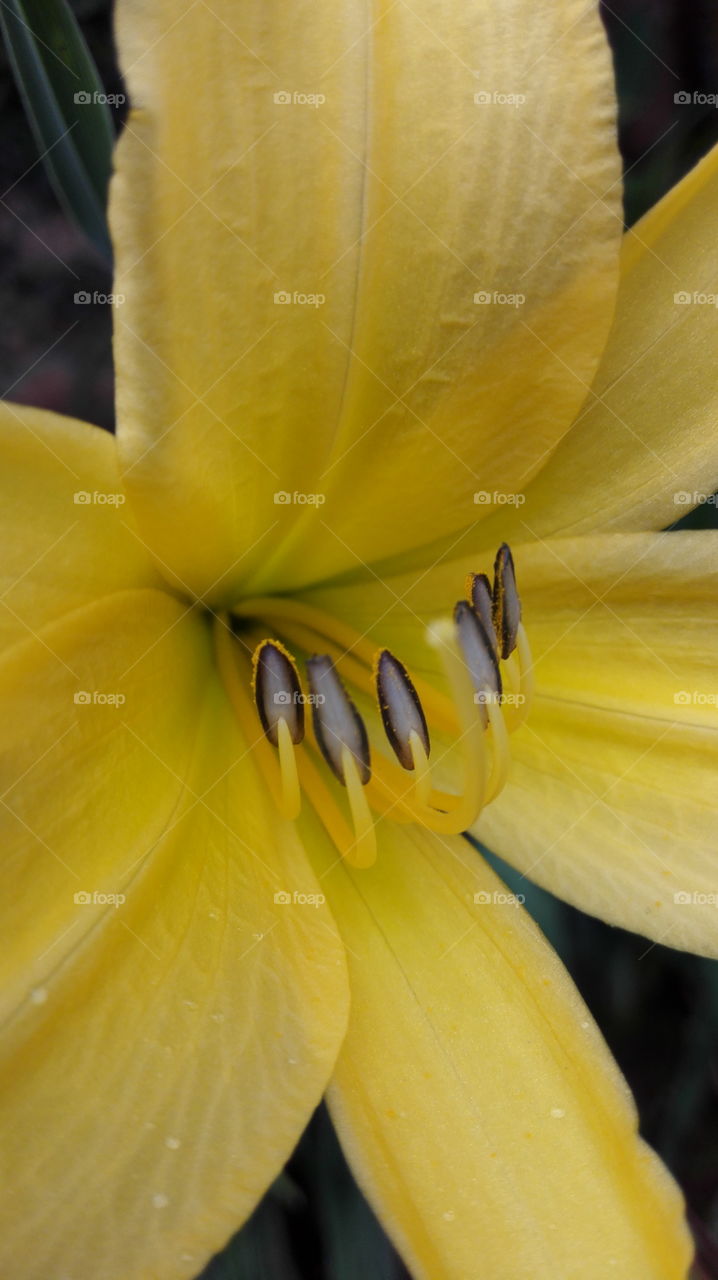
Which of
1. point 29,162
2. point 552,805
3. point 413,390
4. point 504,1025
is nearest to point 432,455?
point 413,390

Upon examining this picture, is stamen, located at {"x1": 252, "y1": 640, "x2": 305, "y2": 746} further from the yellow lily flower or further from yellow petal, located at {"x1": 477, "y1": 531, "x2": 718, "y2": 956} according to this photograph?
yellow petal, located at {"x1": 477, "y1": 531, "x2": 718, "y2": 956}

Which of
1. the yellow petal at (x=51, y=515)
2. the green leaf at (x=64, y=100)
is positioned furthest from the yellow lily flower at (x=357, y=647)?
the green leaf at (x=64, y=100)

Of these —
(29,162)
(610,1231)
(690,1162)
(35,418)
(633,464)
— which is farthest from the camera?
(29,162)

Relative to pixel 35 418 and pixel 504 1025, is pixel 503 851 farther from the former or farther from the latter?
pixel 35 418

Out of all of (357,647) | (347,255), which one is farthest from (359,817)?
(347,255)

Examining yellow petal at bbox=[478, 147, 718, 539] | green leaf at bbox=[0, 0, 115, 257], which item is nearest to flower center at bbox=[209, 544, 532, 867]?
yellow petal at bbox=[478, 147, 718, 539]

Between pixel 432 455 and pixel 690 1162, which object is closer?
pixel 432 455
